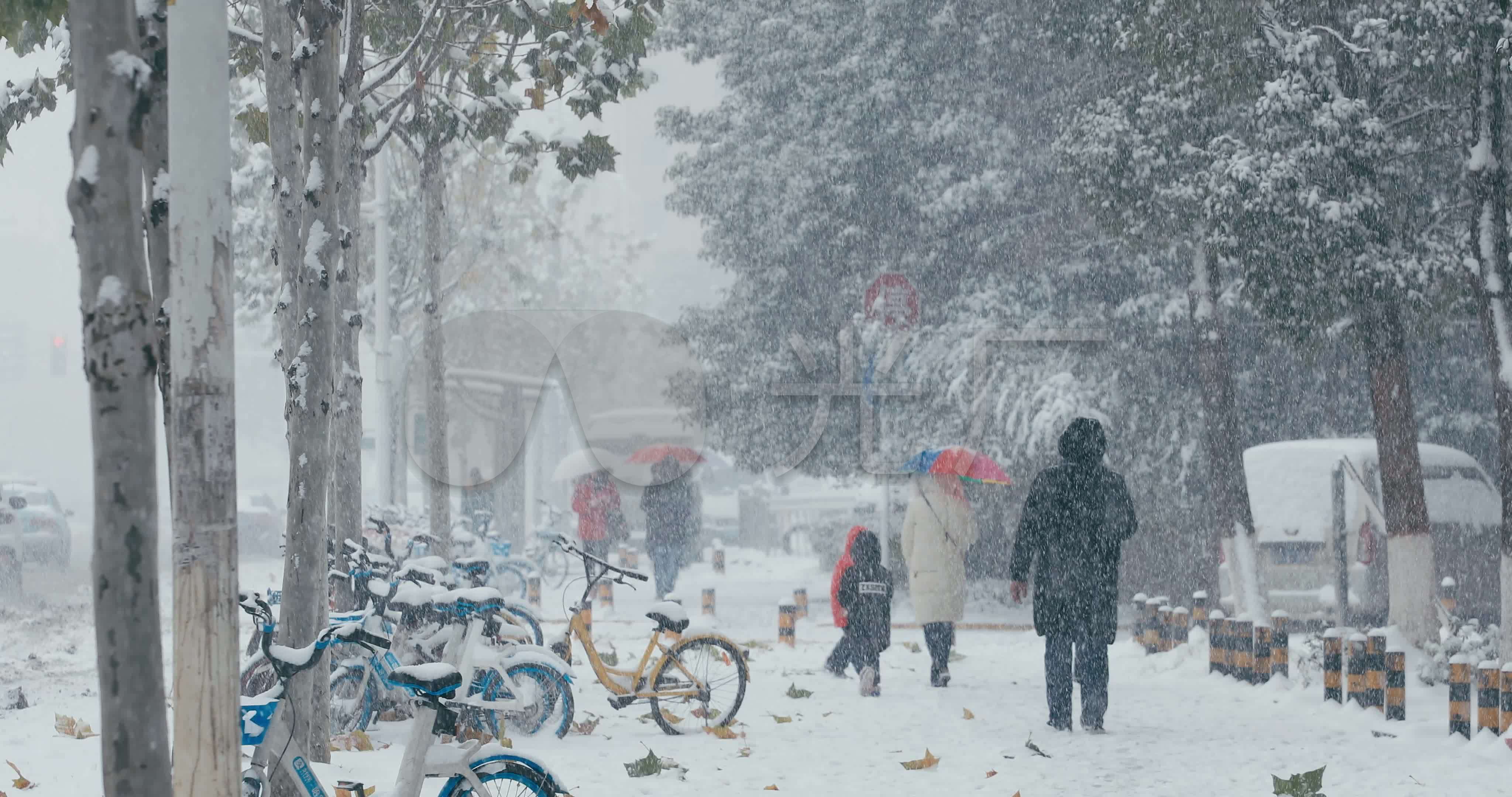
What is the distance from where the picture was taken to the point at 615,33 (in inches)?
432

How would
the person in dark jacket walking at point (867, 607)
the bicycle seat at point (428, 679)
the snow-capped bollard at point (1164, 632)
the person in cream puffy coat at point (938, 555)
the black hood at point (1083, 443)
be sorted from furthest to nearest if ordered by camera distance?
the snow-capped bollard at point (1164, 632)
the person in cream puffy coat at point (938, 555)
the person in dark jacket walking at point (867, 607)
the black hood at point (1083, 443)
the bicycle seat at point (428, 679)

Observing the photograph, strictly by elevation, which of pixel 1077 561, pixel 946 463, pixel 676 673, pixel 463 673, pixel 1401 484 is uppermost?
pixel 946 463

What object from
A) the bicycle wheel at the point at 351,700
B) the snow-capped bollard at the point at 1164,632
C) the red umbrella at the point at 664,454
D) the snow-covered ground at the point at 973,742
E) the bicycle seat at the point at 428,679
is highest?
the red umbrella at the point at 664,454

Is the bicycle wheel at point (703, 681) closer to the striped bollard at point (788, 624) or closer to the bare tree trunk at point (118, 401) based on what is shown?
the striped bollard at point (788, 624)

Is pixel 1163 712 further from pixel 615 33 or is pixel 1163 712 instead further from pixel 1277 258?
pixel 615 33

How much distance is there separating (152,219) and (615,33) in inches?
273

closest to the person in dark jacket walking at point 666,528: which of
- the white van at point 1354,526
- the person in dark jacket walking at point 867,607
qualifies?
the person in dark jacket walking at point 867,607

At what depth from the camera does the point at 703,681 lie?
28.9 feet

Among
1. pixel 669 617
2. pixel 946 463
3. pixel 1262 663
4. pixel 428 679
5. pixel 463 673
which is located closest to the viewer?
pixel 428 679

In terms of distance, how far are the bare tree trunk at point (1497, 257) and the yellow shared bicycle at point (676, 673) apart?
5913mm

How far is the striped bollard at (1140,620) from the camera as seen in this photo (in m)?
13.4

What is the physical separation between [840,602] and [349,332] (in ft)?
13.4

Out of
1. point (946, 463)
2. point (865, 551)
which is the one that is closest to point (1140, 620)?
point (946, 463)

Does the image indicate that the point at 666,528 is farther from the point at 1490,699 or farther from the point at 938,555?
the point at 1490,699
